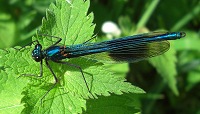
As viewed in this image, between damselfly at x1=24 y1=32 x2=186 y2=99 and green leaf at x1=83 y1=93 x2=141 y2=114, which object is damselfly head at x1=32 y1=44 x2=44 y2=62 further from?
green leaf at x1=83 y1=93 x2=141 y2=114

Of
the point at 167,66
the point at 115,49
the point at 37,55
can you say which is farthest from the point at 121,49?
the point at 167,66

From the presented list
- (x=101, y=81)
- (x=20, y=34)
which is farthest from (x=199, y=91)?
(x=101, y=81)

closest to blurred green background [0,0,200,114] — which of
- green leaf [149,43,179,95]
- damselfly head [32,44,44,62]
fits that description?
green leaf [149,43,179,95]

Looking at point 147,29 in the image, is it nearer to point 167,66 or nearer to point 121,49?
point 167,66

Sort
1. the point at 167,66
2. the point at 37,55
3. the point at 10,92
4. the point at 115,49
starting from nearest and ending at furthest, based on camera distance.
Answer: the point at 37,55, the point at 10,92, the point at 115,49, the point at 167,66

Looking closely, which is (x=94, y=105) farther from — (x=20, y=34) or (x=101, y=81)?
(x=20, y=34)
